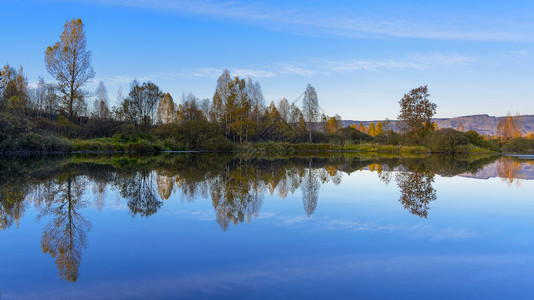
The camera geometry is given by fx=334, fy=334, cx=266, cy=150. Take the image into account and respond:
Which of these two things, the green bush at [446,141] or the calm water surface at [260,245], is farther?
the green bush at [446,141]

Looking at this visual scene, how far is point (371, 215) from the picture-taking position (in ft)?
14.6

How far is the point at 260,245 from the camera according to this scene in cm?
308

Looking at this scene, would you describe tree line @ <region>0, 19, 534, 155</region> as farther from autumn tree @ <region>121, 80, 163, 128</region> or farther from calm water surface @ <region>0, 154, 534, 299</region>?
calm water surface @ <region>0, 154, 534, 299</region>

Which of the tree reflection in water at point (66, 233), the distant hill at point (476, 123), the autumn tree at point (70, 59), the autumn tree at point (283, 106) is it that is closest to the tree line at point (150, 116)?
the autumn tree at point (70, 59)

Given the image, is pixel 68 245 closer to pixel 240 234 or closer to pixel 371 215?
pixel 240 234

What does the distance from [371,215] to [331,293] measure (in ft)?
8.33

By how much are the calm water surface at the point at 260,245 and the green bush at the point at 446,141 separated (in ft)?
89.3

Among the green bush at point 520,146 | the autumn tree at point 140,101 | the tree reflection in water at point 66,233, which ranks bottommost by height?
the tree reflection in water at point 66,233

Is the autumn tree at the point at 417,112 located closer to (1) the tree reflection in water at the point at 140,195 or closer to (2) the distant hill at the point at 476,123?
(1) the tree reflection in water at the point at 140,195

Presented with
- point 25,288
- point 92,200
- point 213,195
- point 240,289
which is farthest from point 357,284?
point 92,200

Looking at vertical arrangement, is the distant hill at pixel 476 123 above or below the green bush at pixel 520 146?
above

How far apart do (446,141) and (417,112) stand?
4.54 m

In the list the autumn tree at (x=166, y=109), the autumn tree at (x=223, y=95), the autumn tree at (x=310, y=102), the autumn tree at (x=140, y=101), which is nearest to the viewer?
the autumn tree at (x=223, y=95)

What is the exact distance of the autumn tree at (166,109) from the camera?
1943 inches
